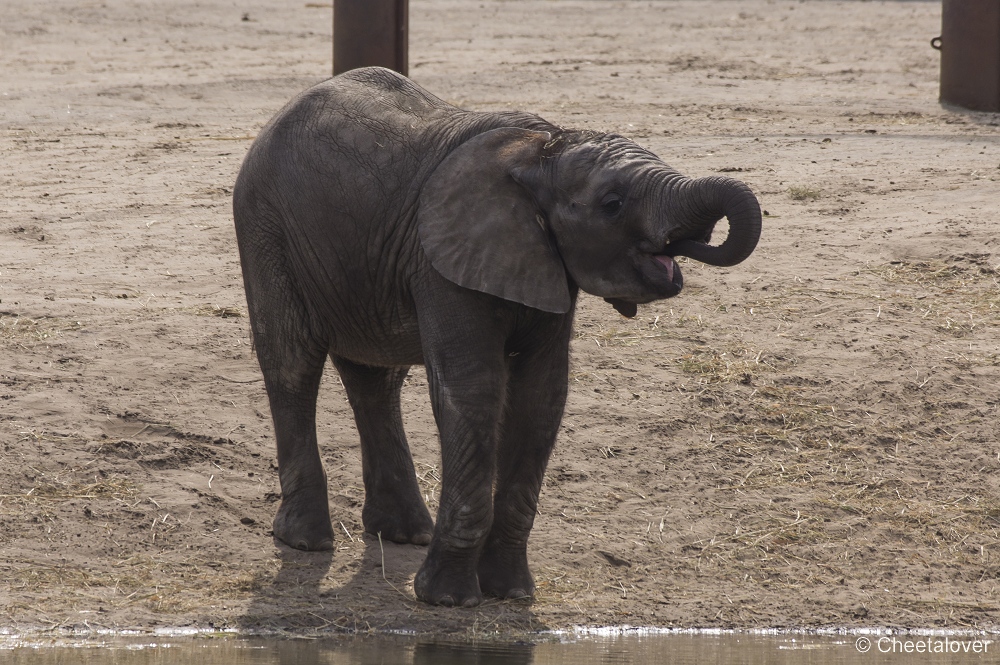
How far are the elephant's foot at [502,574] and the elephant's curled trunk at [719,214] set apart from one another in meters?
1.54

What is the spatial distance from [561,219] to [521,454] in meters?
0.97

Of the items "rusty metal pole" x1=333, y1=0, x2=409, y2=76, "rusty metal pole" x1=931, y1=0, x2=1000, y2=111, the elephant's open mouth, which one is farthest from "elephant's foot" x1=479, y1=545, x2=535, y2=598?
"rusty metal pole" x1=931, y1=0, x2=1000, y2=111

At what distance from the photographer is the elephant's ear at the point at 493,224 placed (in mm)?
5855

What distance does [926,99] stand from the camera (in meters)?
13.8

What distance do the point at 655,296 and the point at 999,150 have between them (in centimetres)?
689

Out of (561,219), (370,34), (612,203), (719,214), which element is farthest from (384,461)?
(370,34)

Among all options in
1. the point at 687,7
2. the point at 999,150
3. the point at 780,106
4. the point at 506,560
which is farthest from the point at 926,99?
the point at 506,560

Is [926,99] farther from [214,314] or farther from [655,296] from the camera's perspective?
[655,296]

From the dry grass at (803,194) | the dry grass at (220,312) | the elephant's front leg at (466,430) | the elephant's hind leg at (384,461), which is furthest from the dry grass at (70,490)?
→ the dry grass at (803,194)

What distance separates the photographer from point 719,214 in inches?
214

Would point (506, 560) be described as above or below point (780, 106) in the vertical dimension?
below

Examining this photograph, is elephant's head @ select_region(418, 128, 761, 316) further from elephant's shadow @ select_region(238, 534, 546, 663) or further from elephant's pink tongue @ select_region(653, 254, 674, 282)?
elephant's shadow @ select_region(238, 534, 546, 663)

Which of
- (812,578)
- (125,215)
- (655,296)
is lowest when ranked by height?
(812,578)

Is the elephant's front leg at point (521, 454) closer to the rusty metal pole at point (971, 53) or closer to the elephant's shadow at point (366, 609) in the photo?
the elephant's shadow at point (366, 609)
